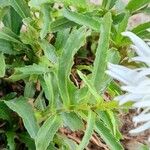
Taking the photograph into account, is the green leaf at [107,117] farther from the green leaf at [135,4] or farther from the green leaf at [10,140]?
the green leaf at [135,4]

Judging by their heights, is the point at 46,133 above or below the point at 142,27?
below

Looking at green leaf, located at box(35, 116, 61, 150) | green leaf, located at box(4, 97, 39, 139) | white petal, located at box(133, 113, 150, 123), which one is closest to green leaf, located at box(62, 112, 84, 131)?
green leaf, located at box(35, 116, 61, 150)

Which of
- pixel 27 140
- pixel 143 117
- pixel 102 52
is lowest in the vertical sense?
pixel 27 140

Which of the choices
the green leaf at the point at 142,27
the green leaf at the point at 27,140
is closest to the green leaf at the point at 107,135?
the green leaf at the point at 27,140

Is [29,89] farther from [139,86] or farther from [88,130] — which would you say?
[139,86]

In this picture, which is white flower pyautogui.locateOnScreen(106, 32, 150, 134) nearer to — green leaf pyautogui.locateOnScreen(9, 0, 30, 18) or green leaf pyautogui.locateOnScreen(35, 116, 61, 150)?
green leaf pyautogui.locateOnScreen(35, 116, 61, 150)

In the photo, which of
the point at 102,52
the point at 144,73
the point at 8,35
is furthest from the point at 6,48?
the point at 144,73

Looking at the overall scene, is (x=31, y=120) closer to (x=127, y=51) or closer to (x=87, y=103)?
(x=87, y=103)
